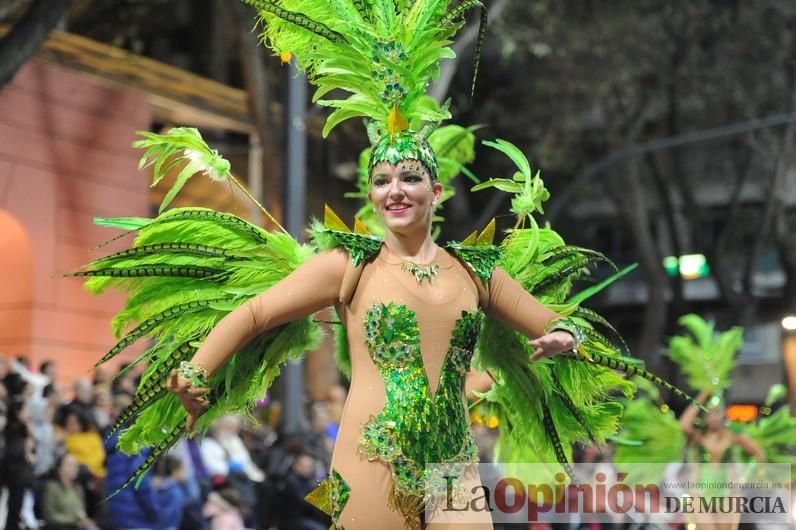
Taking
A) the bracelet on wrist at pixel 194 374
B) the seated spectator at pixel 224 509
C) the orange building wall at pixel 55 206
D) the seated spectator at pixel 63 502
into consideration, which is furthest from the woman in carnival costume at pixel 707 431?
the orange building wall at pixel 55 206

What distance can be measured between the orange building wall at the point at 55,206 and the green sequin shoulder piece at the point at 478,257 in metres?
8.97

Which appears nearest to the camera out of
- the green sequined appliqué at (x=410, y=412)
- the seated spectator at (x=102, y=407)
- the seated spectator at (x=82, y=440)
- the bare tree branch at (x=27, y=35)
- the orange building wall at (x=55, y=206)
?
the green sequined appliqué at (x=410, y=412)

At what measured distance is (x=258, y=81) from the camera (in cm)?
1373

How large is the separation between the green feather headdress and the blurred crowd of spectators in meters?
4.40

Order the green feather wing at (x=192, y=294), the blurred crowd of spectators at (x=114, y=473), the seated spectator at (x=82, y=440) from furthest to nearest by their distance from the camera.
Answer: the seated spectator at (x=82, y=440), the blurred crowd of spectators at (x=114, y=473), the green feather wing at (x=192, y=294)

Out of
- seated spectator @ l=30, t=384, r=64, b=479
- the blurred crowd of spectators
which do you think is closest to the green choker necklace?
the blurred crowd of spectators

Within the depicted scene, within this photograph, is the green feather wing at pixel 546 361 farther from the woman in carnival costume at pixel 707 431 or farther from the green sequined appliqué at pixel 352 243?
the woman in carnival costume at pixel 707 431

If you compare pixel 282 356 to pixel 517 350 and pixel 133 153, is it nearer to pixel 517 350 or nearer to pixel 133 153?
pixel 517 350

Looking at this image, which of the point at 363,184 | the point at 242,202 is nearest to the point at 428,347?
the point at 363,184

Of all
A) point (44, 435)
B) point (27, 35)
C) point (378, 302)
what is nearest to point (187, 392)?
point (378, 302)

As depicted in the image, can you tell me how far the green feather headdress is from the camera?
16.1 ft

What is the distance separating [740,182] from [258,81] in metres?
11.5

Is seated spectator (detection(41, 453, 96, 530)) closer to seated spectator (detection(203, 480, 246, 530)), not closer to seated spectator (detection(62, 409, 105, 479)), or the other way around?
seated spectator (detection(62, 409, 105, 479))

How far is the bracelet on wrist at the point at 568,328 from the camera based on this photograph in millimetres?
4764
